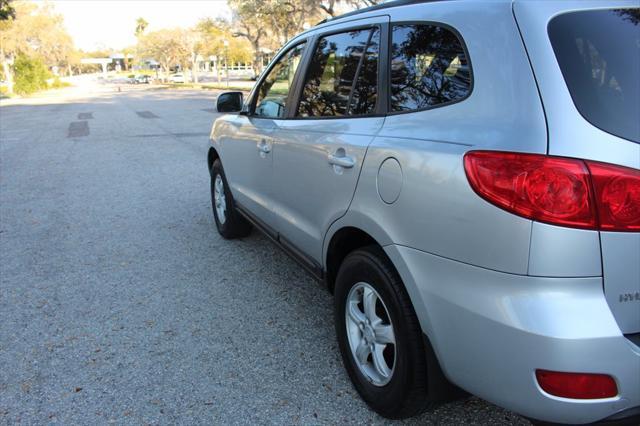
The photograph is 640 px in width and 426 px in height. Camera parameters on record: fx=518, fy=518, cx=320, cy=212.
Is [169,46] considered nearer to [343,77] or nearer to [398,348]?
[343,77]

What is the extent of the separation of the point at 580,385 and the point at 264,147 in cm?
253

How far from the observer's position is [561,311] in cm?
162

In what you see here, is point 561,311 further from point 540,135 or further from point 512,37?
point 512,37

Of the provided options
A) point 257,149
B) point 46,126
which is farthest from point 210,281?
point 46,126

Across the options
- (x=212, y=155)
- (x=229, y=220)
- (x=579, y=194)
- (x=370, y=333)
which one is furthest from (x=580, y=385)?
(x=212, y=155)

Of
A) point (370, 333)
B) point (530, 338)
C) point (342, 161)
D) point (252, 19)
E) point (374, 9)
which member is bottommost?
point (370, 333)

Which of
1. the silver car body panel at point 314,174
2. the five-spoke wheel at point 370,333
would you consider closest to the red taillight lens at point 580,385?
the five-spoke wheel at point 370,333

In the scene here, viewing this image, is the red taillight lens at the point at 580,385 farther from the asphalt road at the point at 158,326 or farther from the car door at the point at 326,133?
the car door at the point at 326,133

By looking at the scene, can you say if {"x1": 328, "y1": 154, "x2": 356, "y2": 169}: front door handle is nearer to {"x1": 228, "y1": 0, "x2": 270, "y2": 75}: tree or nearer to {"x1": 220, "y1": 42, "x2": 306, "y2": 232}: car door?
{"x1": 220, "y1": 42, "x2": 306, "y2": 232}: car door

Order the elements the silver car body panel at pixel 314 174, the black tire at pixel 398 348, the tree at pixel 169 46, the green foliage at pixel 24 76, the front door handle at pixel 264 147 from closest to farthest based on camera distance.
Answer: the black tire at pixel 398 348, the silver car body panel at pixel 314 174, the front door handle at pixel 264 147, the green foliage at pixel 24 76, the tree at pixel 169 46

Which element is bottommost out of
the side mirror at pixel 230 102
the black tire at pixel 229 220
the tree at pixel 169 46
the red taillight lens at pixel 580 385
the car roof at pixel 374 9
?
the black tire at pixel 229 220

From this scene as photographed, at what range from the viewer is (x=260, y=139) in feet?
12.2

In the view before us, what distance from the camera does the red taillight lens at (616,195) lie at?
63.2 inches

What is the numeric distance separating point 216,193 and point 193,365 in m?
2.59
